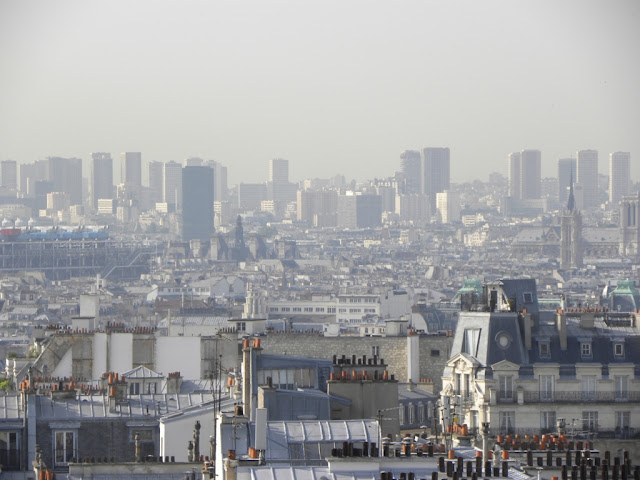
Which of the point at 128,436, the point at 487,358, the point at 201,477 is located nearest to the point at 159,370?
the point at 487,358

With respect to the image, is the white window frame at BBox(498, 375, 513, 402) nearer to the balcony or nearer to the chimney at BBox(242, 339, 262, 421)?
the balcony

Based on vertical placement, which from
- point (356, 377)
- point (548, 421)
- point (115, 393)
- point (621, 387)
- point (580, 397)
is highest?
point (356, 377)

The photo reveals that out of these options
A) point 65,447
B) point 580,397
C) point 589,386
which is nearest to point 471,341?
point 589,386

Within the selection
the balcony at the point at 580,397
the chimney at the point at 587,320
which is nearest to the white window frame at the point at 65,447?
the balcony at the point at 580,397

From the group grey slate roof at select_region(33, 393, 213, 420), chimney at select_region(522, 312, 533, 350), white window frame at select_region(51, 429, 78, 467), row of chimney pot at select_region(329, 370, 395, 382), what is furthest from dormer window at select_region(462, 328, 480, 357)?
row of chimney pot at select_region(329, 370, 395, 382)

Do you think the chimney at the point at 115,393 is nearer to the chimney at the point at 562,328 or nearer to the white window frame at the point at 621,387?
the white window frame at the point at 621,387

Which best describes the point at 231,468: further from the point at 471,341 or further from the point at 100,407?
the point at 471,341
